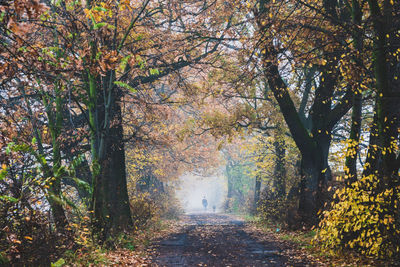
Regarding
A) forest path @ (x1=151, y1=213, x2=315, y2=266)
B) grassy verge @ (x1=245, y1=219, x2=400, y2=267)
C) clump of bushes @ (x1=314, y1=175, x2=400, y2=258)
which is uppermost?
clump of bushes @ (x1=314, y1=175, x2=400, y2=258)

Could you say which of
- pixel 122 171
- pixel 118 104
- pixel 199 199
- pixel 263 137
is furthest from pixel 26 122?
pixel 199 199

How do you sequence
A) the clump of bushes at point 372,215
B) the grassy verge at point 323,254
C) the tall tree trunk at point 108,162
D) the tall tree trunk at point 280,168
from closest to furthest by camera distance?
the clump of bushes at point 372,215 → the grassy verge at point 323,254 → the tall tree trunk at point 108,162 → the tall tree trunk at point 280,168

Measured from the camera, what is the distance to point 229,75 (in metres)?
16.6

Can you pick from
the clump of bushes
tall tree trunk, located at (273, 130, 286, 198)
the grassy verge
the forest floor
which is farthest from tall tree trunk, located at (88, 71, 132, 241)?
tall tree trunk, located at (273, 130, 286, 198)

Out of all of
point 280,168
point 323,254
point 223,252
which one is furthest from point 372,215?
point 280,168

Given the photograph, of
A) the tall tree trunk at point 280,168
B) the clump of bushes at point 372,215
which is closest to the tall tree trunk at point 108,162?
the clump of bushes at point 372,215

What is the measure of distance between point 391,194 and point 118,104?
960cm

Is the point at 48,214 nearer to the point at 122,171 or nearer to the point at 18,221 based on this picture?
the point at 18,221

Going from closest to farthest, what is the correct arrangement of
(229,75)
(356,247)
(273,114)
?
(356,247) → (229,75) → (273,114)

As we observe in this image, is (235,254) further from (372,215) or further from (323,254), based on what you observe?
(372,215)

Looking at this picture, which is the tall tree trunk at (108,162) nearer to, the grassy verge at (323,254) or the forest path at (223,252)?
the forest path at (223,252)

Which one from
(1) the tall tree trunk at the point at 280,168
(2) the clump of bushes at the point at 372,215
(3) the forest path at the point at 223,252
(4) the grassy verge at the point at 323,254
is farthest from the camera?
(1) the tall tree trunk at the point at 280,168

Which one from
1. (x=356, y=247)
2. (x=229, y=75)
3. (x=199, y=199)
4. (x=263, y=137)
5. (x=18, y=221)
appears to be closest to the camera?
(x=18, y=221)

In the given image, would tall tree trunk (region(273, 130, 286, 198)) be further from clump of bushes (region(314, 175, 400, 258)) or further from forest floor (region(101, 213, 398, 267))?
clump of bushes (region(314, 175, 400, 258))
